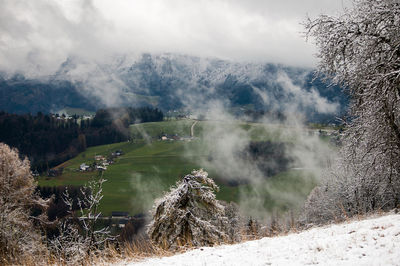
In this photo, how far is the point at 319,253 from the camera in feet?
23.5

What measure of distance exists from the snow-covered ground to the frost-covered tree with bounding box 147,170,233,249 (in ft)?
28.7

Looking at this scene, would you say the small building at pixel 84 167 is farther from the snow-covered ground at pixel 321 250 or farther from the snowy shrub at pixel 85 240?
the snow-covered ground at pixel 321 250

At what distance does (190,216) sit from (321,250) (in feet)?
39.5

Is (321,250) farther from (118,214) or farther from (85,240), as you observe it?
(118,214)

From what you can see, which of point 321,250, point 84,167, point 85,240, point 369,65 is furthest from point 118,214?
point 369,65

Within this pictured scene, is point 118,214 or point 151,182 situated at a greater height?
point 151,182

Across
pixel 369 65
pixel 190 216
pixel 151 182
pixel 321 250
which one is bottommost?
pixel 151 182

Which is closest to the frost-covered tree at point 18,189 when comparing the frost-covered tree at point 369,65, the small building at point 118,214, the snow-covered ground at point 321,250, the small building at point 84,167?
the snow-covered ground at point 321,250

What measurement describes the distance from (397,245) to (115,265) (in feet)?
28.3

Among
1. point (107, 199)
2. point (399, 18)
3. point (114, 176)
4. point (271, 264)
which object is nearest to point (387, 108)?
point (399, 18)

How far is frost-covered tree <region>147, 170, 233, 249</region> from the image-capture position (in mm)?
17781

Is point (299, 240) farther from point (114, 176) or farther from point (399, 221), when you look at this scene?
point (114, 176)

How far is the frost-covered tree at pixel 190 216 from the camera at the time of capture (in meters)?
17.8

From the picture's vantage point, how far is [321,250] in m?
7.40
